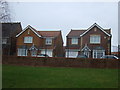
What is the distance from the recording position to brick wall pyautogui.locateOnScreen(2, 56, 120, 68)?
19047 millimetres

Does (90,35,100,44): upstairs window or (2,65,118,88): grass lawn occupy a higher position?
(90,35,100,44): upstairs window

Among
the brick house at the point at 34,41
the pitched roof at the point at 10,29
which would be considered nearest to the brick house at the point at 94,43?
the brick house at the point at 34,41

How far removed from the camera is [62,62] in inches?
787

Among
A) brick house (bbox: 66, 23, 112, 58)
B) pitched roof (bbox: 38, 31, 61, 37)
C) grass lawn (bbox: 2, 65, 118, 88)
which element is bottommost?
grass lawn (bbox: 2, 65, 118, 88)

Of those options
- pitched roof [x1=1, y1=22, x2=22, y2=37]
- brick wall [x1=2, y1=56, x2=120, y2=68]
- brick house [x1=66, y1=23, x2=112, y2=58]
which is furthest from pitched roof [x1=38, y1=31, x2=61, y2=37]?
brick wall [x1=2, y1=56, x2=120, y2=68]

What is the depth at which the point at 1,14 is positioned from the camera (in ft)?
60.6

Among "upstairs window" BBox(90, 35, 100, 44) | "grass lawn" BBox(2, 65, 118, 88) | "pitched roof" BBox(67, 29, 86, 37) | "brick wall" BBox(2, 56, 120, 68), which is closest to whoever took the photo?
"grass lawn" BBox(2, 65, 118, 88)

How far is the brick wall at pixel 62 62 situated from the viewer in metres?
19.0

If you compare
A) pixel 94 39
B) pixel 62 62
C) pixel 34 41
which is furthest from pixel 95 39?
pixel 62 62

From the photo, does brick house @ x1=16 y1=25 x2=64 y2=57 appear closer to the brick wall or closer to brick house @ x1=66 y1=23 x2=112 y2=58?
brick house @ x1=66 y1=23 x2=112 y2=58

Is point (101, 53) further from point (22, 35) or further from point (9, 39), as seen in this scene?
point (9, 39)

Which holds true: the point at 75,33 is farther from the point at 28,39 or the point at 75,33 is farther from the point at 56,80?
the point at 56,80

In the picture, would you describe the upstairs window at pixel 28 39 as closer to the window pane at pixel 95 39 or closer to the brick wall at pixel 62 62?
Result: the window pane at pixel 95 39

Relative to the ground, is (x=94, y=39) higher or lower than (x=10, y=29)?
lower
